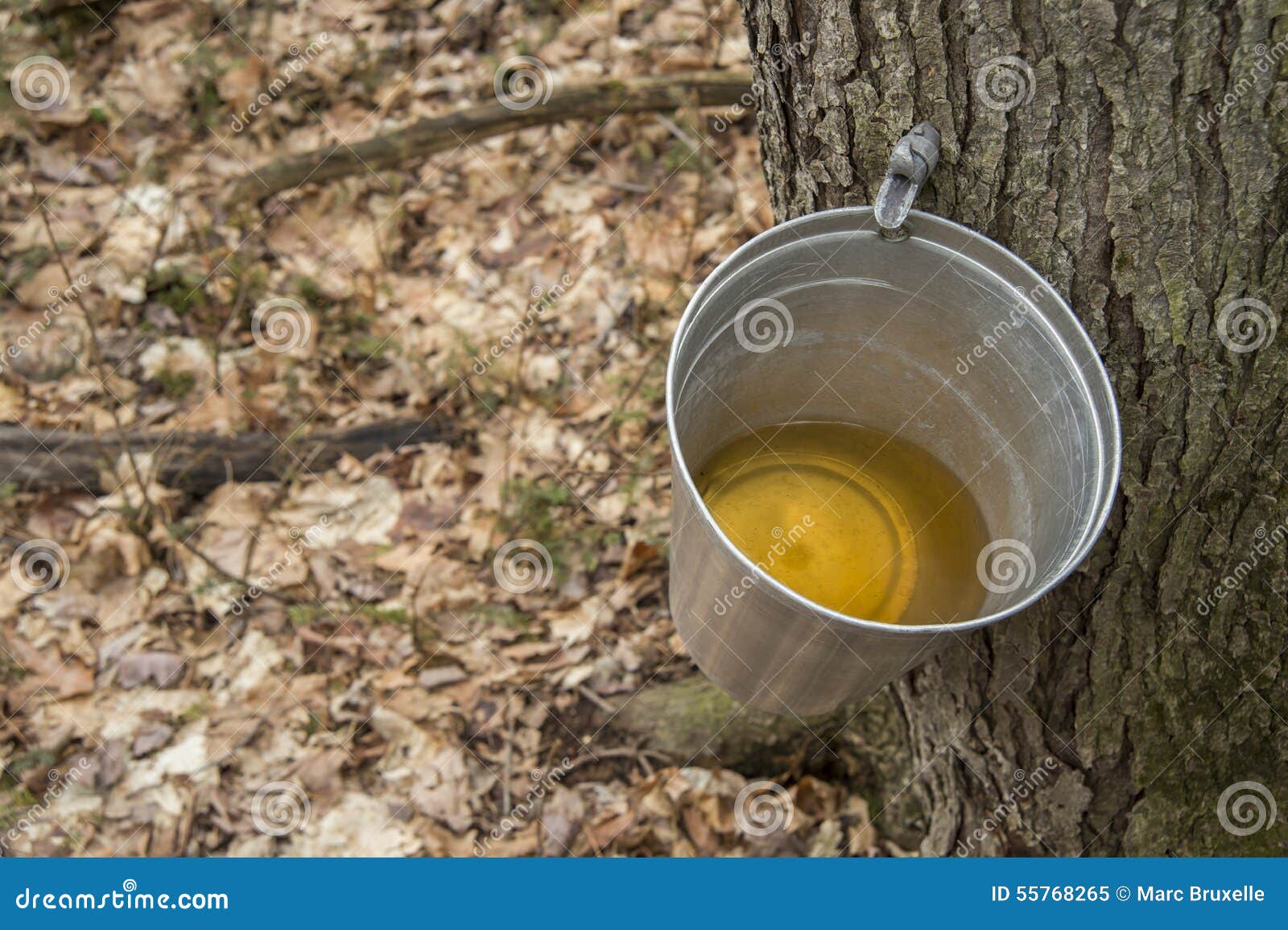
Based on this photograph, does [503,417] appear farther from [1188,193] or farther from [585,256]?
[1188,193]

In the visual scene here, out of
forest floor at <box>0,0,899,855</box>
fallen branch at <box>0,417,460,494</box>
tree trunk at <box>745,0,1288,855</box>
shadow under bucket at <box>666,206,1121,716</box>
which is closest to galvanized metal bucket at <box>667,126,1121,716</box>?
shadow under bucket at <box>666,206,1121,716</box>

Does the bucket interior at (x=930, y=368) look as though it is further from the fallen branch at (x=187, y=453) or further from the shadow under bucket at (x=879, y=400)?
the fallen branch at (x=187, y=453)

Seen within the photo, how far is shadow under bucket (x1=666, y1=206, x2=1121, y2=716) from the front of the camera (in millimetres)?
1473

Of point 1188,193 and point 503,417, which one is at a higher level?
point 1188,193

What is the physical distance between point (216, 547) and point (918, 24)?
8.81 ft

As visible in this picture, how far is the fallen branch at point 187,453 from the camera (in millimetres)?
3240

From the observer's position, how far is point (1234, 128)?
145 centimetres

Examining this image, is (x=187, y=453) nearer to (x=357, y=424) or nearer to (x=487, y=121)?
(x=357, y=424)

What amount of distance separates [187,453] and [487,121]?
167 centimetres

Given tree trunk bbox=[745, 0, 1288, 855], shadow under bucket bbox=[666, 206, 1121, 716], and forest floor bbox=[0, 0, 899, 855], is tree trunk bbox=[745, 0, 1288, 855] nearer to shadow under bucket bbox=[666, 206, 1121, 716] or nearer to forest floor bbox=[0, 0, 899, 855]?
shadow under bucket bbox=[666, 206, 1121, 716]

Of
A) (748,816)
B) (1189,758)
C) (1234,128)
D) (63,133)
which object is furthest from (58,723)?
(1234,128)

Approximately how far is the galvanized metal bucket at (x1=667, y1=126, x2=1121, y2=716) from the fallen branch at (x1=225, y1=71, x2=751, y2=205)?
77.2 inches

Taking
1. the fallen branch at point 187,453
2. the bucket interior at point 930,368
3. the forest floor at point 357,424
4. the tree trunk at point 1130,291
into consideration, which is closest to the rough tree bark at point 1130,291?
the tree trunk at point 1130,291

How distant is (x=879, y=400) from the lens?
83.1 inches
